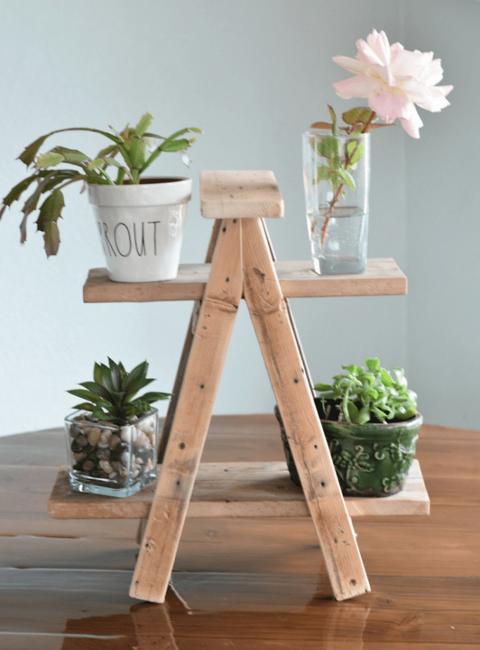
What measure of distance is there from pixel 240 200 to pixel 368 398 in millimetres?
374

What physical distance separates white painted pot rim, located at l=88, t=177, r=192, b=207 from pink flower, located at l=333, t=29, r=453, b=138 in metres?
0.29

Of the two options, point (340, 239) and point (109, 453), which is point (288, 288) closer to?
point (340, 239)

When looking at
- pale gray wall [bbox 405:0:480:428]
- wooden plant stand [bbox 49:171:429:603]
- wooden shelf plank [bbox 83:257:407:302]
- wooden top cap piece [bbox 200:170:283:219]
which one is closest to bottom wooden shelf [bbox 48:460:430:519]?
wooden plant stand [bbox 49:171:429:603]

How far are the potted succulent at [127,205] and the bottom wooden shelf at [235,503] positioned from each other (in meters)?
0.35

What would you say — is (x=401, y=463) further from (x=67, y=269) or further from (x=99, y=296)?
(x=67, y=269)

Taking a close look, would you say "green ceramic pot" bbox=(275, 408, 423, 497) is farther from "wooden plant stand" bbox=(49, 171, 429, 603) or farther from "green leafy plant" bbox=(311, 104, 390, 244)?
"green leafy plant" bbox=(311, 104, 390, 244)

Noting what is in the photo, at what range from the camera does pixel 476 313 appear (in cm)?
356

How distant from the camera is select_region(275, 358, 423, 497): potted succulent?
166 cm

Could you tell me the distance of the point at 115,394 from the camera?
1661 millimetres

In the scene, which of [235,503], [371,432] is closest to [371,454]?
[371,432]

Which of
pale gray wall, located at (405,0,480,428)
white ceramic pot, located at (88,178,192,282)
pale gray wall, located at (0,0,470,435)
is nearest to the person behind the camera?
white ceramic pot, located at (88,178,192,282)

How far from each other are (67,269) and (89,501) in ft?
5.99

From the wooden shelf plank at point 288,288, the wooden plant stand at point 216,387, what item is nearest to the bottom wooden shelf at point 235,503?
the wooden plant stand at point 216,387

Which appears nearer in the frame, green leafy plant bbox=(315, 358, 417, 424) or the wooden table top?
the wooden table top
